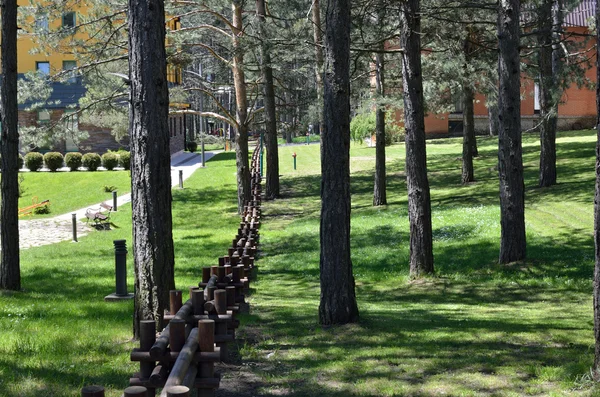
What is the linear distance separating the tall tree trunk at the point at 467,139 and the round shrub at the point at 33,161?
2464 centimetres

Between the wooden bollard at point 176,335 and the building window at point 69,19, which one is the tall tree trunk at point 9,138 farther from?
the building window at point 69,19

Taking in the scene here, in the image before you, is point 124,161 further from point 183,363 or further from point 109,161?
point 183,363

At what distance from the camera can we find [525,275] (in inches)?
549

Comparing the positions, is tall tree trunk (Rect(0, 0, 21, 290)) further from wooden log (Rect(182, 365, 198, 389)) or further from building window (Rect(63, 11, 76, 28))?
building window (Rect(63, 11, 76, 28))

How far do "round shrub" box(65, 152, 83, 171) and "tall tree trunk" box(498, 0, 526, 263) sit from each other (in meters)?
32.9

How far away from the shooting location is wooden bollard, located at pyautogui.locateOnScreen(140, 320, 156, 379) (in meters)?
5.78

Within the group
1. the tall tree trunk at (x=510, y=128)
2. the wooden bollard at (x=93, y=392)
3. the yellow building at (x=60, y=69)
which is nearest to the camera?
the wooden bollard at (x=93, y=392)

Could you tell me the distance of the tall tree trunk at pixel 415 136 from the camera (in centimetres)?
1352

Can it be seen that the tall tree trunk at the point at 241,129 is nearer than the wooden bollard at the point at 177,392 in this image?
No

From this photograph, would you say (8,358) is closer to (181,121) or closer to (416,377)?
(416,377)

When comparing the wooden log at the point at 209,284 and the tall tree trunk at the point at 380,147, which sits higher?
the tall tree trunk at the point at 380,147

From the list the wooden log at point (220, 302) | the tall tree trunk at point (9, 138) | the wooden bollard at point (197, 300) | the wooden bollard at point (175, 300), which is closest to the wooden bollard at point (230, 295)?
the wooden log at point (220, 302)

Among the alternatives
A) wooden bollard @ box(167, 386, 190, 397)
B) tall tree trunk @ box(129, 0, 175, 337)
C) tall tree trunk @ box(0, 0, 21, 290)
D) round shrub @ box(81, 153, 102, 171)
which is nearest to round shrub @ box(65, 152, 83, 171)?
round shrub @ box(81, 153, 102, 171)

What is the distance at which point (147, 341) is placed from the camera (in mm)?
5828
